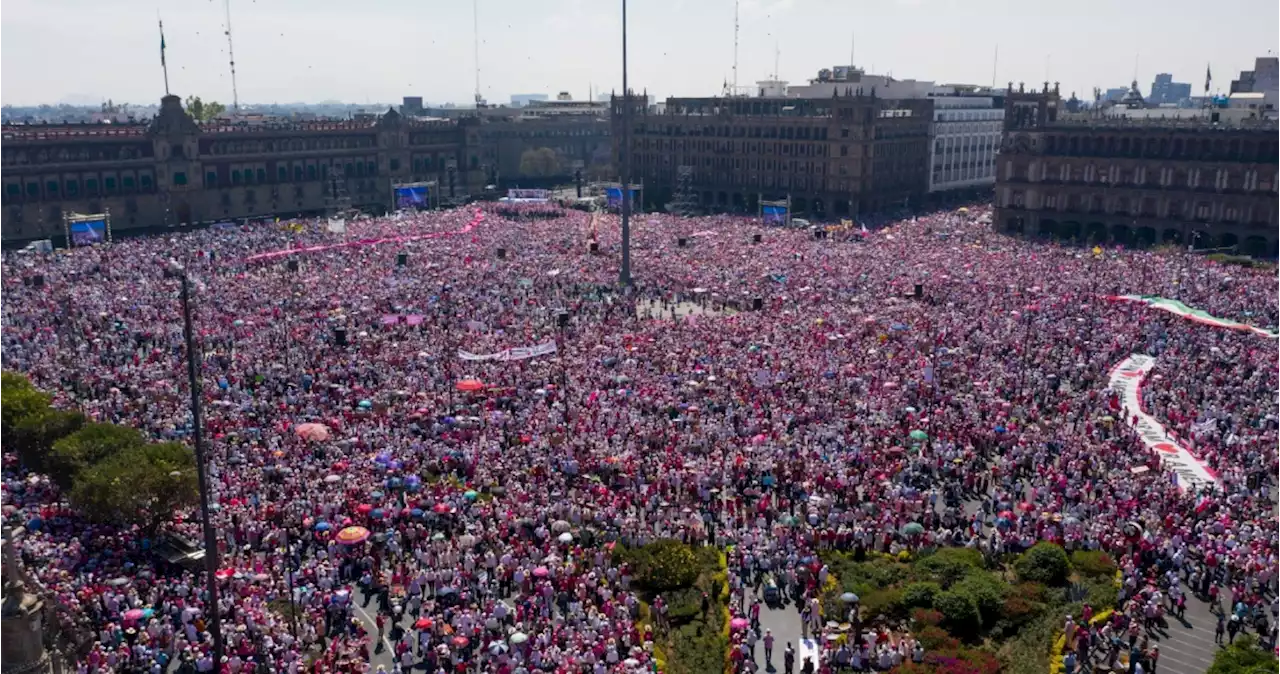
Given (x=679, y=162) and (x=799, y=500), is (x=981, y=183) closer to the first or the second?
(x=679, y=162)

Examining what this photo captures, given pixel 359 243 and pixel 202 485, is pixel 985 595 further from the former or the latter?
pixel 359 243

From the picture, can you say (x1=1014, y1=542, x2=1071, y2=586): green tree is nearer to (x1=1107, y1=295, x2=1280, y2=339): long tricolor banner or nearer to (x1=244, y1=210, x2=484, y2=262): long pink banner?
(x1=1107, y1=295, x2=1280, y2=339): long tricolor banner

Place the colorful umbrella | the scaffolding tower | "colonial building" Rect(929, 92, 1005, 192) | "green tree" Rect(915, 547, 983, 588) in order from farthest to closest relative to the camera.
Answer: "colonial building" Rect(929, 92, 1005, 192) → the scaffolding tower → the colorful umbrella → "green tree" Rect(915, 547, 983, 588)

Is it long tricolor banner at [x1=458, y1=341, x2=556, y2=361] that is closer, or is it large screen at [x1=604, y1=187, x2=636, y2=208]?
long tricolor banner at [x1=458, y1=341, x2=556, y2=361]

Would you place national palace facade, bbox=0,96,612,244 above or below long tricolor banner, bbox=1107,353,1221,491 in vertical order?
above

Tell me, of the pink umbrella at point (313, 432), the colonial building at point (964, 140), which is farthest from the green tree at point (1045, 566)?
the colonial building at point (964, 140)

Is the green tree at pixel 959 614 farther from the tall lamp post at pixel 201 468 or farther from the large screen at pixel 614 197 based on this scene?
the large screen at pixel 614 197

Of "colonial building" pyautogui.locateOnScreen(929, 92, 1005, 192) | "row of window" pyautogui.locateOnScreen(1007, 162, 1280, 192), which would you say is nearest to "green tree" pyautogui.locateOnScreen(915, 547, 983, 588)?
"row of window" pyautogui.locateOnScreen(1007, 162, 1280, 192)
